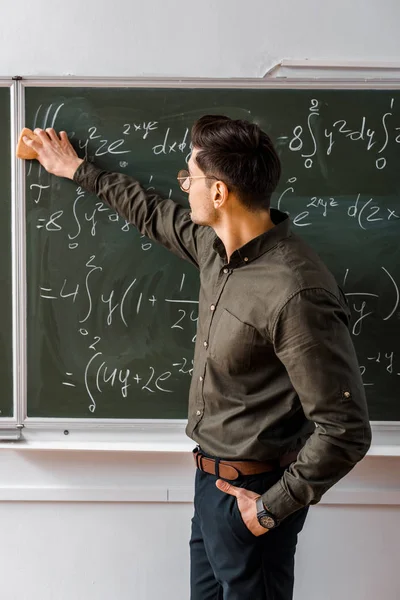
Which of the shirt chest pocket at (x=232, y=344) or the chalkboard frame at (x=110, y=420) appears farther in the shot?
the chalkboard frame at (x=110, y=420)

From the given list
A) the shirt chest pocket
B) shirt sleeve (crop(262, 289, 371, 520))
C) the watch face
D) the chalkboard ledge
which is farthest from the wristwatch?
the chalkboard ledge

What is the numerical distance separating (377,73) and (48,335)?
1458 mm

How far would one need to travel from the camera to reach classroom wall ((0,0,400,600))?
6.57ft

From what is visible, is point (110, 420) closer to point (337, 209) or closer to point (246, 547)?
point (246, 547)

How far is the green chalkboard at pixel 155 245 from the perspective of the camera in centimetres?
195

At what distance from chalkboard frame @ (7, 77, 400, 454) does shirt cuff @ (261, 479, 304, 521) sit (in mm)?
620

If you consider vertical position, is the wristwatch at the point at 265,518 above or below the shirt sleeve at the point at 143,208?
below

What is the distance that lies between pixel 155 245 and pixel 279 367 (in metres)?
0.72

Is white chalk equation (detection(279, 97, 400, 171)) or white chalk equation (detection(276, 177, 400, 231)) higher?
white chalk equation (detection(279, 97, 400, 171))

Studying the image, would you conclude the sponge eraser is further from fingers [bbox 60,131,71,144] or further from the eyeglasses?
the eyeglasses

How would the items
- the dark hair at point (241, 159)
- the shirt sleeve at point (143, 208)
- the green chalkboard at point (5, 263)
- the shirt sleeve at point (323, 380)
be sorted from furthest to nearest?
the green chalkboard at point (5, 263), the shirt sleeve at point (143, 208), the dark hair at point (241, 159), the shirt sleeve at point (323, 380)

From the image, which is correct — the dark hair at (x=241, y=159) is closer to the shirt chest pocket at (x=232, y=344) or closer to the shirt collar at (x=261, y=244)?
the shirt collar at (x=261, y=244)

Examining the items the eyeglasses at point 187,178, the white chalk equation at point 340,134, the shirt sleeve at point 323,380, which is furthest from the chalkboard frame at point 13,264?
the shirt sleeve at point 323,380

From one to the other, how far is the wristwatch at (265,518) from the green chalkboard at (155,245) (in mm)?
642
